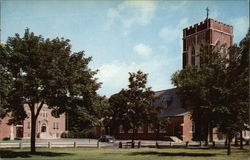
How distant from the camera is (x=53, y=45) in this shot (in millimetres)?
29469

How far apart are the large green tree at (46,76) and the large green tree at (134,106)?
10.6 metres

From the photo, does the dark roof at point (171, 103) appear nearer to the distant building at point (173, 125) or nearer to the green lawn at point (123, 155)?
the distant building at point (173, 125)

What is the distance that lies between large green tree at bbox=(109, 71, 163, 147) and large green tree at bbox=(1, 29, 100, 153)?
34.7 feet

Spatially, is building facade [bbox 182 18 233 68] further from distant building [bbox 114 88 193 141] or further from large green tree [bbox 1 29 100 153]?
large green tree [bbox 1 29 100 153]

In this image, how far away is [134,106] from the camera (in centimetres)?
4050

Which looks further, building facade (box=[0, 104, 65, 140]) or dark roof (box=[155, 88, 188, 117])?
building facade (box=[0, 104, 65, 140])

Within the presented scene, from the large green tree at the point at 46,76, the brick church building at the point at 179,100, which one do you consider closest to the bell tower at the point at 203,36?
the brick church building at the point at 179,100

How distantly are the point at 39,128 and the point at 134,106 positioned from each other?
1874 inches

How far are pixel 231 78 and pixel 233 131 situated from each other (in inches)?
176

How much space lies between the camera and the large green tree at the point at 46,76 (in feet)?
90.5

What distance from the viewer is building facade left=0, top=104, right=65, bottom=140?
74.3 metres

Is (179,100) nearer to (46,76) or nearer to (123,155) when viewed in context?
(123,155)

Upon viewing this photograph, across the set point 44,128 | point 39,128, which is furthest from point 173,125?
point 44,128

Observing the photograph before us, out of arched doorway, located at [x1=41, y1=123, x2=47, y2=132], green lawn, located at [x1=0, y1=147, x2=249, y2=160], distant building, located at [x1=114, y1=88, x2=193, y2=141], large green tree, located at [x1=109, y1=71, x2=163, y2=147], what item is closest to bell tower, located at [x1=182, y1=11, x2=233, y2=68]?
distant building, located at [x1=114, y1=88, x2=193, y2=141]
